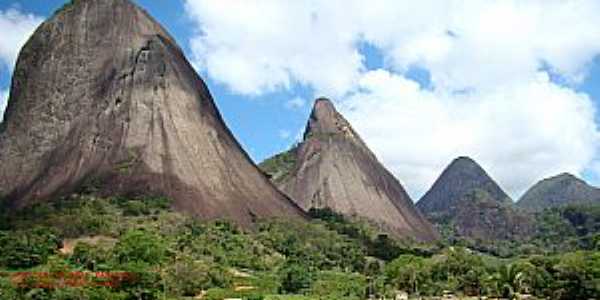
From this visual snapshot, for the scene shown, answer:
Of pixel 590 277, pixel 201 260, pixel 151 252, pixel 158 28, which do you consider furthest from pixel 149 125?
pixel 590 277

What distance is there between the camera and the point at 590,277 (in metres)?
75.2

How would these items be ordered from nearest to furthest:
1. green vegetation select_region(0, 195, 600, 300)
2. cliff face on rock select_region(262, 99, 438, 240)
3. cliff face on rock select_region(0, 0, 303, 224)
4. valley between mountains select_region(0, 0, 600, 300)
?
1. green vegetation select_region(0, 195, 600, 300)
2. valley between mountains select_region(0, 0, 600, 300)
3. cliff face on rock select_region(0, 0, 303, 224)
4. cliff face on rock select_region(262, 99, 438, 240)

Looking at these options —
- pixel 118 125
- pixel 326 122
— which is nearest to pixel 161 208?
pixel 118 125

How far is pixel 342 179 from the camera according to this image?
180 metres

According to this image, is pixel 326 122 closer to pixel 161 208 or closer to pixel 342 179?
pixel 342 179

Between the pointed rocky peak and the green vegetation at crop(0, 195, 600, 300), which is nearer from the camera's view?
the green vegetation at crop(0, 195, 600, 300)

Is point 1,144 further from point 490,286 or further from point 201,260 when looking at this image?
point 490,286

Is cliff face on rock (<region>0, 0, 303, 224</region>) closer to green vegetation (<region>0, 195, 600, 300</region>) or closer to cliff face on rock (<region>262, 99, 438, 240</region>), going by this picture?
green vegetation (<region>0, 195, 600, 300</region>)

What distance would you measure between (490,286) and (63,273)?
155 feet

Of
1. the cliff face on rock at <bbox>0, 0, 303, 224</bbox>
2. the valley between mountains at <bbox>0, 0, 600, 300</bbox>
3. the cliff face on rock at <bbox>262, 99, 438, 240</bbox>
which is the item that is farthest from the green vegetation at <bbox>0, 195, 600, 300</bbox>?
the cliff face on rock at <bbox>262, 99, 438, 240</bbox>

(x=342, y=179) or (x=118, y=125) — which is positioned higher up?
(x=342, y=179)

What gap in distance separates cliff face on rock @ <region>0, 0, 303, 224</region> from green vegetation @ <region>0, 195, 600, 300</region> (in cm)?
844

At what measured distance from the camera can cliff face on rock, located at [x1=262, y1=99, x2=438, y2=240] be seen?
176375mm

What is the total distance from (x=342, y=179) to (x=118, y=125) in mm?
68034
